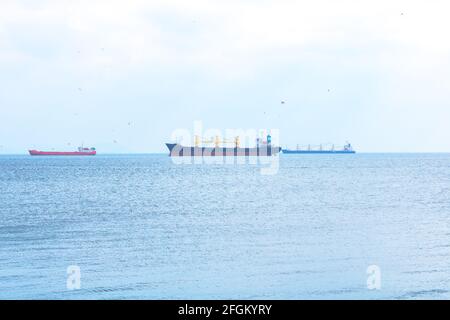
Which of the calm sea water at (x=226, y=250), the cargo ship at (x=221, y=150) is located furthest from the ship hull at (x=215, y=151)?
the calm sea water at (x=226, y=250)

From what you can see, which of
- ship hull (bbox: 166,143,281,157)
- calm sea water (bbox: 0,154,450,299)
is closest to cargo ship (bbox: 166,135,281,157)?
ship hull (bbox: 166,143,281,157)

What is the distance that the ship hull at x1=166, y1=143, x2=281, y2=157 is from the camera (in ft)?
447

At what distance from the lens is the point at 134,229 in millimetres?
21562

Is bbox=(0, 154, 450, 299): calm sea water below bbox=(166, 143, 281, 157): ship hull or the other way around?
below

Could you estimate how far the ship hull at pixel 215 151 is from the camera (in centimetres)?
13638

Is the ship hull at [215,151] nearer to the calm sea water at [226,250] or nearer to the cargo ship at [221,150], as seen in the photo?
the cargo ship at [221,150]

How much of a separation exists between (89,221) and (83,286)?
1277 cm

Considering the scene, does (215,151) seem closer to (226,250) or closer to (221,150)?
(221,150)

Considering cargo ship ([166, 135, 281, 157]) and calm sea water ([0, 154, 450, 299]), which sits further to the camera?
cargo ship ([166, 135, 281, 157])

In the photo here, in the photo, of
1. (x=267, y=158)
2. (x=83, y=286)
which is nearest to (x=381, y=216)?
(x=83, y=286)

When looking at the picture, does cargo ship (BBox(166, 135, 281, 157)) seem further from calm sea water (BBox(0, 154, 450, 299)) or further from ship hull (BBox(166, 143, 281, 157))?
calm sea water (BBox(0, 154, 450, 299))

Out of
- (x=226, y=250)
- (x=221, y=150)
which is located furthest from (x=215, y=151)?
(x=226, y=250)

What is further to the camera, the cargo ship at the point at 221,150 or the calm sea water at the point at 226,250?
the cargo ship at the point at 221,150

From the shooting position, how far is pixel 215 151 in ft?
452
